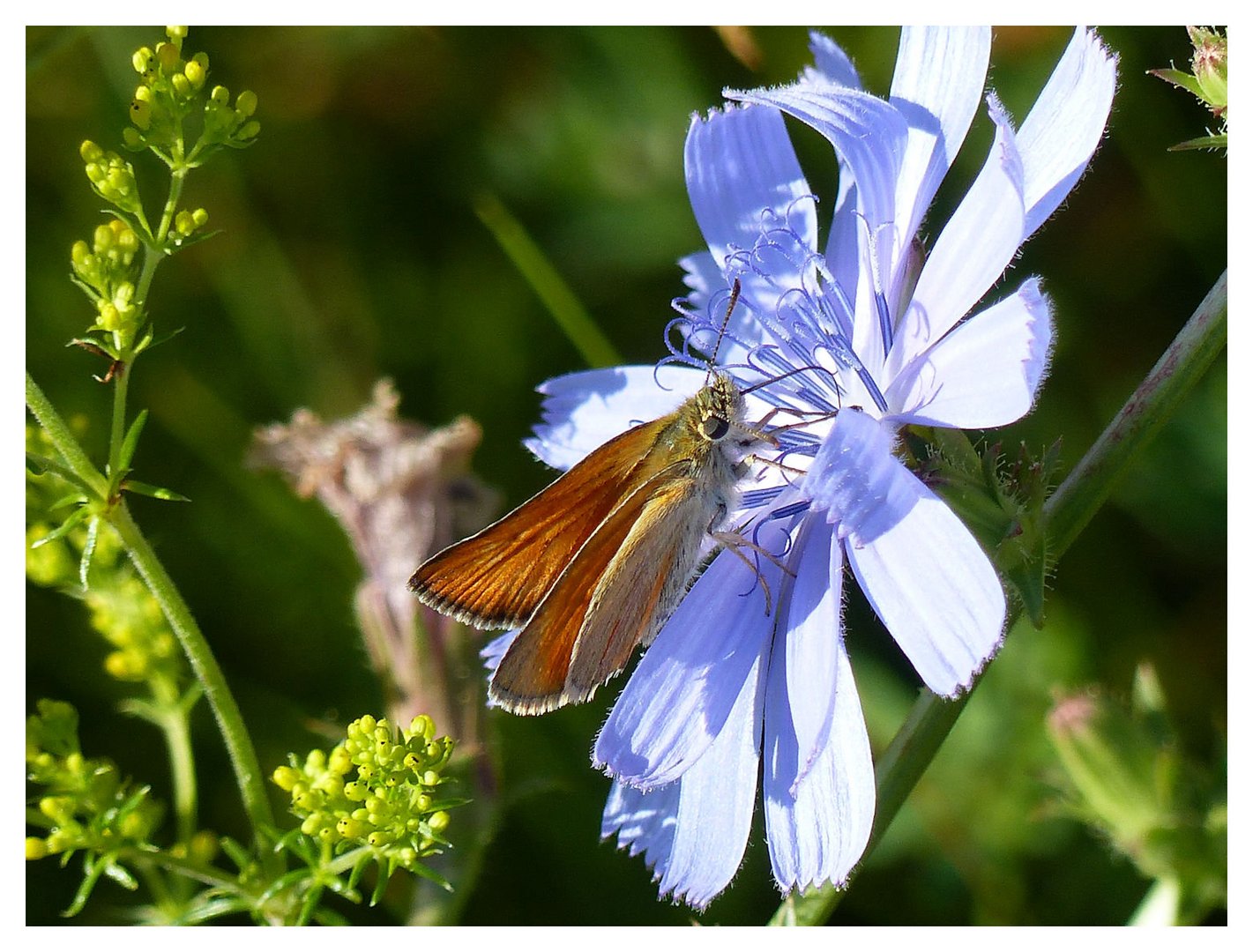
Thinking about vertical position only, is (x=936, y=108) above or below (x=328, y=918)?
above

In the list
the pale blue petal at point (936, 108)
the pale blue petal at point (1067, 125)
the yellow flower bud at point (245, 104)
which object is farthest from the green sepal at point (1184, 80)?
the yellow flower bud at point (245, 104)

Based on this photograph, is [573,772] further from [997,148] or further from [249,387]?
[997,148]

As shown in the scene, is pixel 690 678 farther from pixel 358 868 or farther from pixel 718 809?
pixel 358 868

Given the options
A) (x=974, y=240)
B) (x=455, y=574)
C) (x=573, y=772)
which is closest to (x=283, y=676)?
(x=573, y=772)

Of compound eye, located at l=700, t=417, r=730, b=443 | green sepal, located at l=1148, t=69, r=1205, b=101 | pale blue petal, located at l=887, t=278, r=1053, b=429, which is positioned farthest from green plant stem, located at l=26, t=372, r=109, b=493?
green sepal, located at l=1148, t=69, r=1205, b=101

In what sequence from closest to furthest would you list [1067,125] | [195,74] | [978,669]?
1. [978,669]
2. [1067,125]
3. [195,74]

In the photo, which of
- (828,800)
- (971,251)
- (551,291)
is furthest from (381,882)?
(551,291)

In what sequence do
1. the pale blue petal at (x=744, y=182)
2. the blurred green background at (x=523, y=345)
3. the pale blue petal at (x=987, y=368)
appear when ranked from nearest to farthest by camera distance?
the pale blue petal at (x=987, y=368)
the pale blue petal at (x=744, y=182)
the blurred green background at (x=523, y=345)

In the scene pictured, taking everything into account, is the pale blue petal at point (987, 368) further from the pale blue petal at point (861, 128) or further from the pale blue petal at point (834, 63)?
the pale blue petal at point (834, 63)
